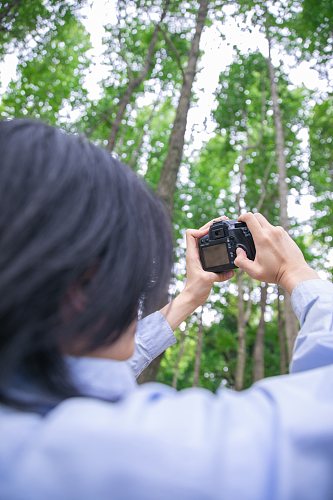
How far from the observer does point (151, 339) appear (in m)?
1.90

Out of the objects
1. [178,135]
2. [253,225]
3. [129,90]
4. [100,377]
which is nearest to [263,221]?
[253,225]

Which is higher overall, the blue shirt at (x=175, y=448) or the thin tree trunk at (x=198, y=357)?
the blue shirt at (x=175, y=448)

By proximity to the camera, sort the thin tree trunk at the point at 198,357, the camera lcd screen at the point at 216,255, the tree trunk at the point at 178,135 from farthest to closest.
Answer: the thin tree trunk at the point at 198,357, the tree trunk at the point at 178,135, the camera lcd screen at the point at 216,255

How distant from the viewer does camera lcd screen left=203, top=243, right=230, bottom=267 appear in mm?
1991

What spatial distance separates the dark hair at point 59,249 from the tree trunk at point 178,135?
18.1 feet

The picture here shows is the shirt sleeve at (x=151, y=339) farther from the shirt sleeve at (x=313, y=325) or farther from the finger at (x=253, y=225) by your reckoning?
the shirt sleeve at (x=313, y=325)

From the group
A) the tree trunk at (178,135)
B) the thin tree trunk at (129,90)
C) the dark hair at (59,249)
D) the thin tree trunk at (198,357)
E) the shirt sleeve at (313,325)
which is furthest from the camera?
the thin tree trunk at (198,357)

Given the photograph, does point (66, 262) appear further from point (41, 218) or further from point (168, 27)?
point (168, 27)

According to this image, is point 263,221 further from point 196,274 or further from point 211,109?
point 211,109

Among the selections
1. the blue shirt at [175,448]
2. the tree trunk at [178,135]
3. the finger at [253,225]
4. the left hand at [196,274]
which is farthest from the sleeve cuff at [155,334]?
the tree trunk at [178,135]

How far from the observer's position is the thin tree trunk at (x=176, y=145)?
7105 millimetres

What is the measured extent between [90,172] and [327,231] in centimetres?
1536

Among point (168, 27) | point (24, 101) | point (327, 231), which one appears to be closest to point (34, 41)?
point (168, 27)

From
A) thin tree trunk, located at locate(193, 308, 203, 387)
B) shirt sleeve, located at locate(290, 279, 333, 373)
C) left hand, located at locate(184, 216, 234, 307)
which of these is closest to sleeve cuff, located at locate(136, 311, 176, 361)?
left hand, located at locate(184, 216, 234, 307)
